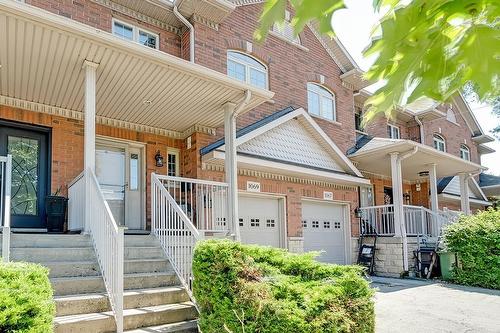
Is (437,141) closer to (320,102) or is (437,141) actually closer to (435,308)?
(320,102)

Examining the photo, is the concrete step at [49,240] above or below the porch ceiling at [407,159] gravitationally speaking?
below

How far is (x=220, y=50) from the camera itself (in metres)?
10.9

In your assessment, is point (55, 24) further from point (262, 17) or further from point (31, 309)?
point (262, 17)

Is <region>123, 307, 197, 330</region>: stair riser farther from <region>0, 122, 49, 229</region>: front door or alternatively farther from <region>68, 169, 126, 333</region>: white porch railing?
<region>0, 122, 49, 229</region>: front door

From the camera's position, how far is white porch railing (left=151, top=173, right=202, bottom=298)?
19.9 feet

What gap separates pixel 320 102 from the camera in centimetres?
1377

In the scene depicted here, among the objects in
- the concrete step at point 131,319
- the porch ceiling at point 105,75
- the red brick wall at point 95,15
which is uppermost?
the red brick wall at point 95,15

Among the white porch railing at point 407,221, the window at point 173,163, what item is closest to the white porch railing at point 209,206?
the window at point 173,163

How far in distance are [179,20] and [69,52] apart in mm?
4795

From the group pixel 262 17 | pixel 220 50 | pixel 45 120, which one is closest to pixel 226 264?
pixel 262 17

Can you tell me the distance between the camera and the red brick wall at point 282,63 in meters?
10.7

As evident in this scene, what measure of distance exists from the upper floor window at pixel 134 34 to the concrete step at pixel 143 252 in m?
5.33

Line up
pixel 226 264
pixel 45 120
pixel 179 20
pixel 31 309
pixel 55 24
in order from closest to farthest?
pixel 31 309, pixel 226 264, pixel 55 24, pixel 45 120, pixel 179 20

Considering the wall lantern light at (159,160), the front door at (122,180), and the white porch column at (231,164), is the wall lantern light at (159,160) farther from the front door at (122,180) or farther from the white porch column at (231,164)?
the white porch column at (231,164)
